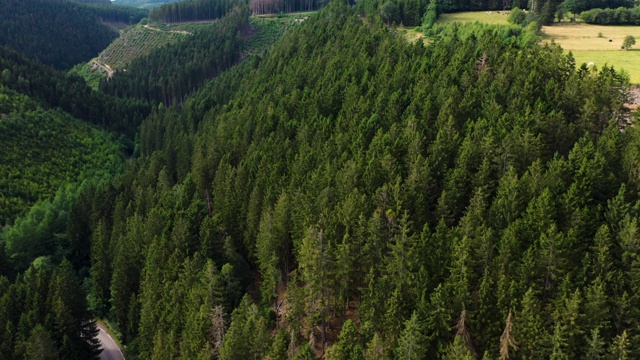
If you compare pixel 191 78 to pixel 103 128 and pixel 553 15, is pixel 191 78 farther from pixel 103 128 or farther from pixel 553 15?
pixel 553 15

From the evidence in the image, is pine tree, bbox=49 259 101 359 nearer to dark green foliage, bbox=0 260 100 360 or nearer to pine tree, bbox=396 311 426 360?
dark green foliage, bbox=0 260 100 360

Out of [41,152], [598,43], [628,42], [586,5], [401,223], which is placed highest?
[586,5]

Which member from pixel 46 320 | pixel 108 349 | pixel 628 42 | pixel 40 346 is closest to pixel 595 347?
pixel 40 346

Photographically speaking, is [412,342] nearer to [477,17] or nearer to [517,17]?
[517,17]

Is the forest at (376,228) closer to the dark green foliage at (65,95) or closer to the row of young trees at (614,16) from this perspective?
the row of young trees at (614,16)

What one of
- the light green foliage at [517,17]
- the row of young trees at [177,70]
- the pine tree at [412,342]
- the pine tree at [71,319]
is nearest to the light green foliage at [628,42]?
the light green foliage at [517,17]

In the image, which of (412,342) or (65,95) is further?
(65,95)
